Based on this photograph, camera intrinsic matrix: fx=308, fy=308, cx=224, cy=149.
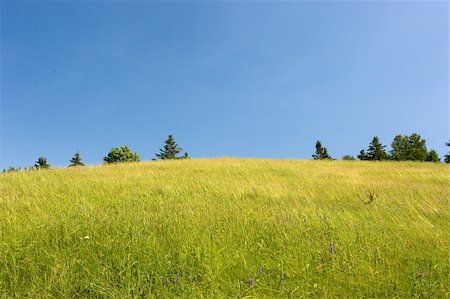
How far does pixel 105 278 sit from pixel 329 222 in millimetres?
3271

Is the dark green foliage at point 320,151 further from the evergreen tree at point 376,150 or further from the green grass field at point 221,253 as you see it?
the green grass field at point 221,253

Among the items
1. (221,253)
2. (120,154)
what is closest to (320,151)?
(120,154)

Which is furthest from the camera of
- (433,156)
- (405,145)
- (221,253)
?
(405,145)

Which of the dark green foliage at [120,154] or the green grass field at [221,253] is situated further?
the dark green foliage at [120,154]

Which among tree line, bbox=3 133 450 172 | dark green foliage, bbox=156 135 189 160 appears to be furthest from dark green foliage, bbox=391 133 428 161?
dark green foliage, bbox=156 135 189 160

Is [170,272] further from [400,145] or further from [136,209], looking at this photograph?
[400,145]

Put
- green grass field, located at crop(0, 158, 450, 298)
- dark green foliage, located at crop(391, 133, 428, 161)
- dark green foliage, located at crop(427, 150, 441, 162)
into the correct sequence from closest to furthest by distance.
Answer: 1. green grass field, located at crop(0, 158, 450, 298)
2. dark green foliage, located at crop(427, 150, 441, 162)
3. dark green foliage, located at crop(391, 133, 428, 161)

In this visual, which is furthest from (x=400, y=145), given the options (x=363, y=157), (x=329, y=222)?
(x=329, y=222)

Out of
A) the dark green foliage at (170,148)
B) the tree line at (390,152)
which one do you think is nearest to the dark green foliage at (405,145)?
the tree line at (390,152)

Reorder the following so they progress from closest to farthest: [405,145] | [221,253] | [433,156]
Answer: [221,253]
[433,156]
[405,145]

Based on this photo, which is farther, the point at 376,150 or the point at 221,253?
the point at 376,150

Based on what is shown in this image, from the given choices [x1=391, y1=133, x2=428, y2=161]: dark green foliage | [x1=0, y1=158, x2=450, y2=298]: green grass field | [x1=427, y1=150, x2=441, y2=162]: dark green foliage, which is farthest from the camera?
[x1=391, y1=133, x2=428, y2=161]: dark green foliage

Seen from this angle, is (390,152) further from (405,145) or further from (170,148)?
(170,148)

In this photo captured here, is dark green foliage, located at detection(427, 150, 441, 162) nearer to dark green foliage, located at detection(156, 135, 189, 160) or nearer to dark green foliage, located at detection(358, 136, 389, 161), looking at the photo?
dark green foliage, located at detection(358, 136, 389, 161)
